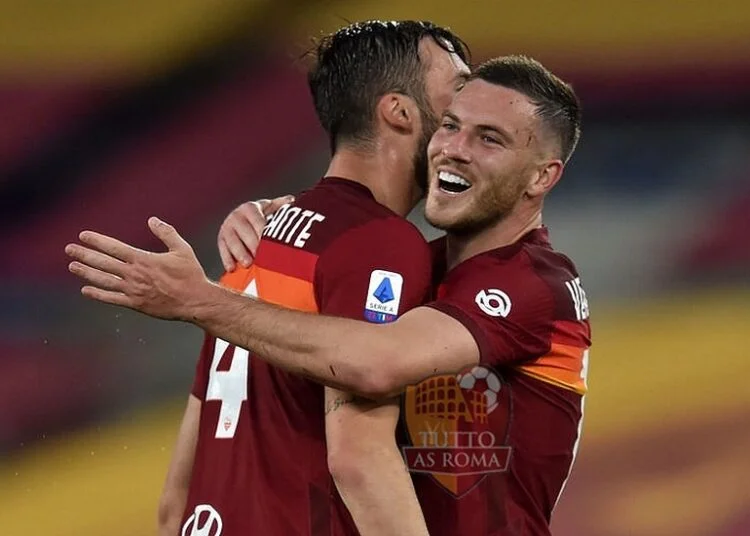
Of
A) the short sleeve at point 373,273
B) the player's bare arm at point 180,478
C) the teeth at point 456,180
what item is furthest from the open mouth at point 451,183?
the player's bare arm at point 180,478

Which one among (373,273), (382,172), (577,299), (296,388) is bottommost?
(296,388)

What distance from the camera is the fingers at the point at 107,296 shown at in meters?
2.10

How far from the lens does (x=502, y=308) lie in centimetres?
243

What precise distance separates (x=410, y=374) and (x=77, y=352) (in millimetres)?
2506

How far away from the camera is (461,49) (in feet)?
9.26

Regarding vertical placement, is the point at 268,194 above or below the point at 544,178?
below

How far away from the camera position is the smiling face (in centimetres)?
260

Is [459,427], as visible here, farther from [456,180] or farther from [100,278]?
[100,278]

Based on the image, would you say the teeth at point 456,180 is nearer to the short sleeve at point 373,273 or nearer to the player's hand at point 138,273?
the short sleeve at point 373,273

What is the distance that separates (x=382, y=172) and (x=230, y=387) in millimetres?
511

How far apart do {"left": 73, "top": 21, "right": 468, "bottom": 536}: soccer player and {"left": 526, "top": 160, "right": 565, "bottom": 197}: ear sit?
0.22 metres

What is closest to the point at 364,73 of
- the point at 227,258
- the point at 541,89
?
the point at 541,89

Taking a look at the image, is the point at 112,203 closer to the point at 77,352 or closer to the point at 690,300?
the point at 77,352

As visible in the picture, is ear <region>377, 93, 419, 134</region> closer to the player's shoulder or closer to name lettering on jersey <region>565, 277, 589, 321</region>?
the player's shoulder
